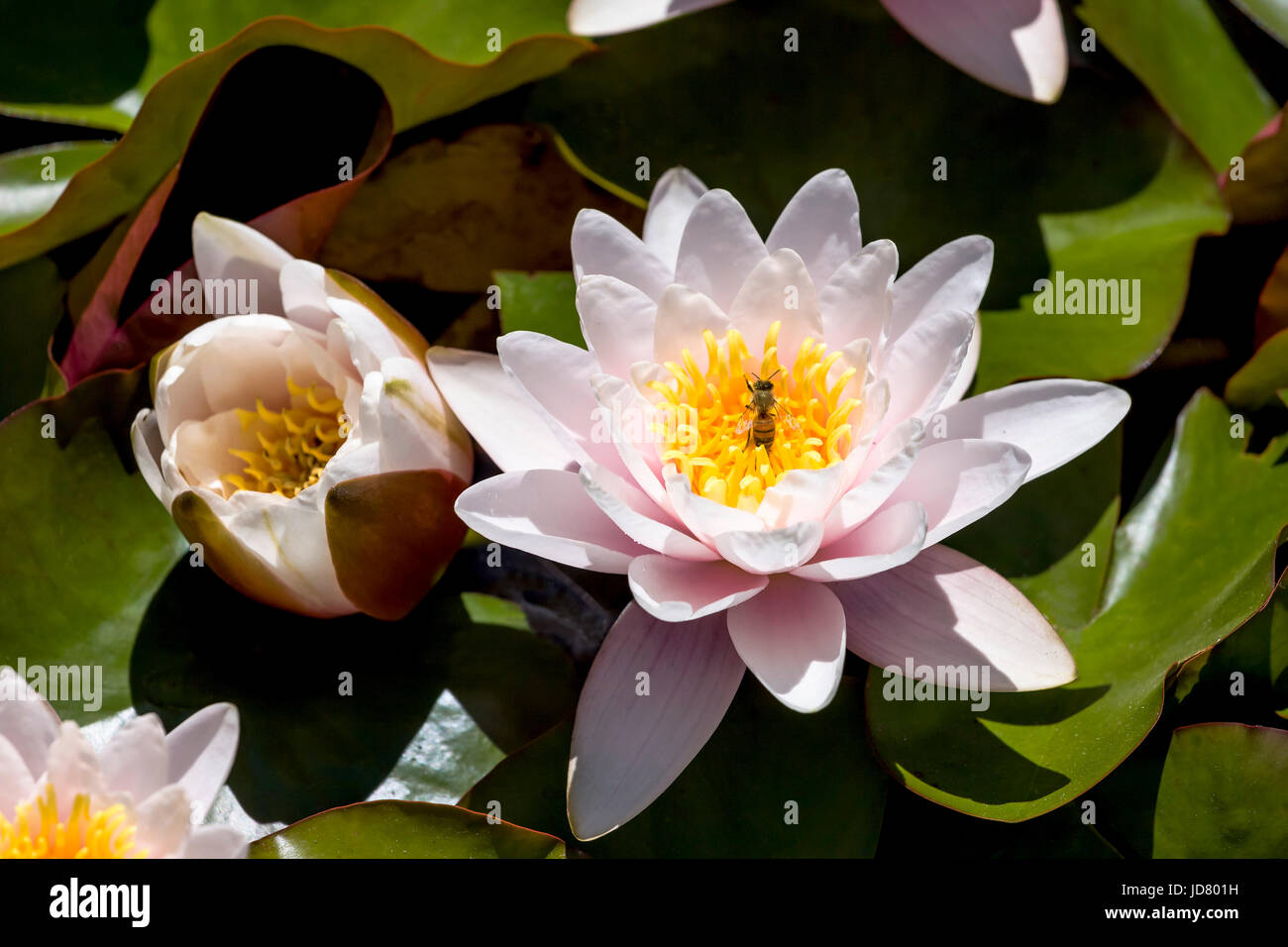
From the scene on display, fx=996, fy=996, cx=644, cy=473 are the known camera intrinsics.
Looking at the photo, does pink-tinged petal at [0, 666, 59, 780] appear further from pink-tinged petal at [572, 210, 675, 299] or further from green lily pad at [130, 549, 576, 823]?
pink-tinged petal at [572, 210, 675, 299]

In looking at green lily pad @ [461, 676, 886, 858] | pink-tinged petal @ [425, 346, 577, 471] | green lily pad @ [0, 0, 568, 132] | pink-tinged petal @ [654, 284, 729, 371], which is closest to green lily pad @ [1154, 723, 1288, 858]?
green lily pad @ [461, 676, 886, 858]

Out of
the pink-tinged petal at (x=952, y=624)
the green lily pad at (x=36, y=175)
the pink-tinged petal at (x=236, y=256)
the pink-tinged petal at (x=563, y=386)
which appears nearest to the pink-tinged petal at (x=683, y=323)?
the pink-tinged petal at (x=563, y=386)

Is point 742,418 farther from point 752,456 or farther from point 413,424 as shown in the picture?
point 413,424

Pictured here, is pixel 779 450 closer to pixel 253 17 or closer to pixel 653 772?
pixel 653 772

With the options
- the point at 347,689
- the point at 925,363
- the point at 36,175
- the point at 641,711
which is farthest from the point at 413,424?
the point at 36,175

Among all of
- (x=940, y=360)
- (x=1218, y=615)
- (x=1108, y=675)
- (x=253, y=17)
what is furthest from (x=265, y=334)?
(x=1218, y=615)

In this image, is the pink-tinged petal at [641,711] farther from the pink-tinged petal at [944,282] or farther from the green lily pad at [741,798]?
the pink-tinged petal at [944,282]
